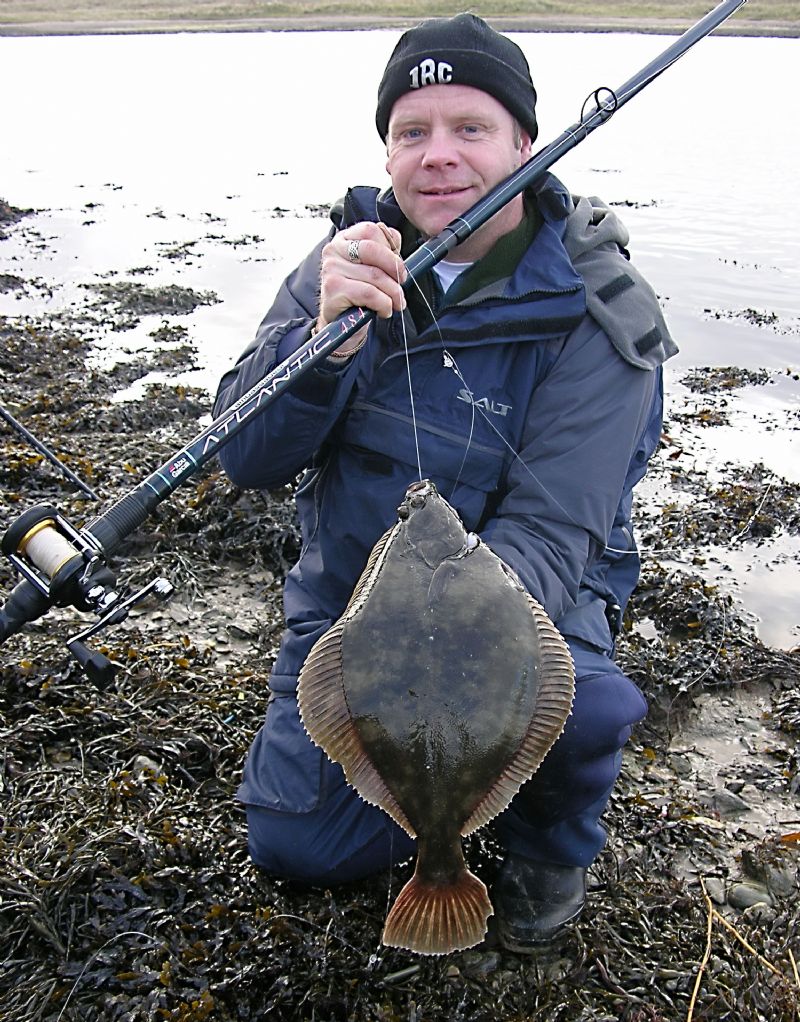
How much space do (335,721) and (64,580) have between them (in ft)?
2.86

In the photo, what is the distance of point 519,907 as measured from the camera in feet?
9.24

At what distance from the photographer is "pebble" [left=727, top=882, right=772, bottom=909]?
313 cm

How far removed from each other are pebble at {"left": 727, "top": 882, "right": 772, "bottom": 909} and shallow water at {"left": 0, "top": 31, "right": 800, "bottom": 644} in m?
1.96

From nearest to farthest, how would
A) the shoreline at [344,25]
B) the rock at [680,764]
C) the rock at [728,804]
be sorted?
the rock at [728,804] < the rock at [680,764] < the shoreline at [344,25]

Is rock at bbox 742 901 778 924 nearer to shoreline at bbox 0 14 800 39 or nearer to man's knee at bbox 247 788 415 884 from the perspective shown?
man's knee at bbox 247 788 415 884

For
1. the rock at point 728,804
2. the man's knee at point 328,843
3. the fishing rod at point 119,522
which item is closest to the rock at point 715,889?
the rock at point 728,804

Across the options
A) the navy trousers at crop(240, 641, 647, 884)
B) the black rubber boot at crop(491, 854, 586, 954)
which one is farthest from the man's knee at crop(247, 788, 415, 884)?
the black rubber boot at crop(491, 854, 586, 954)

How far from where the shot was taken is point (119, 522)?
2600 millimetres

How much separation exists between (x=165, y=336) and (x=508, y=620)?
825cm

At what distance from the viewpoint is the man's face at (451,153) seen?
3039 mm

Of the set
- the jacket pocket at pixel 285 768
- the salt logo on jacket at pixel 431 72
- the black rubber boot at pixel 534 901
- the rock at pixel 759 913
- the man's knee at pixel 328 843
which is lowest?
the rock at pixel 759 913

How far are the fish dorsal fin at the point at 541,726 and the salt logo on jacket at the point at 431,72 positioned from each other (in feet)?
6.22

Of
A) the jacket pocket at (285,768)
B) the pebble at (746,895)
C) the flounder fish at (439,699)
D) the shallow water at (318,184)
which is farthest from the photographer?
the shallow water at (318,184)

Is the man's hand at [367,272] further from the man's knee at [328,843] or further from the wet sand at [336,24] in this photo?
the wet sand at [336,24]
